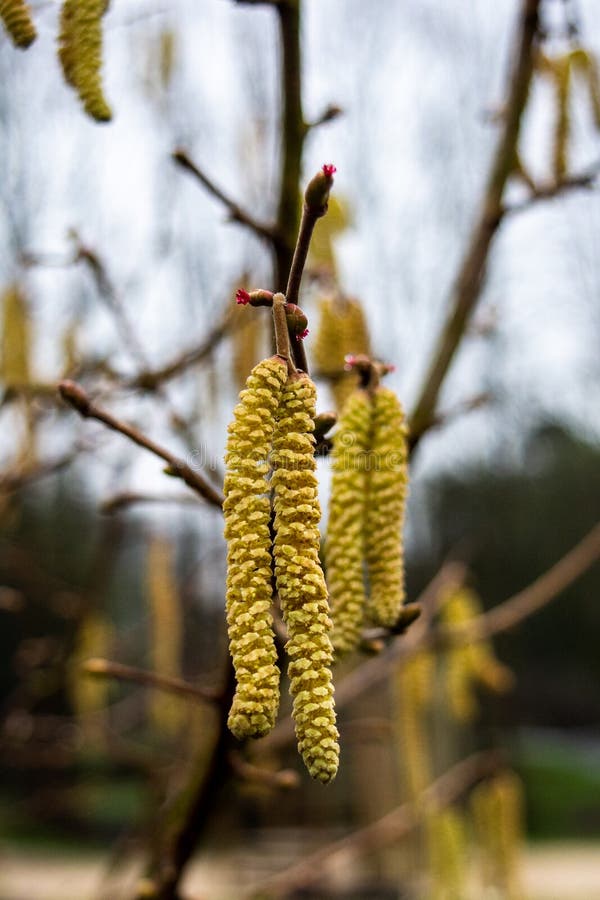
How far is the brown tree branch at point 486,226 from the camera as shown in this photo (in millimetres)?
1188

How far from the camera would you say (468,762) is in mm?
2045

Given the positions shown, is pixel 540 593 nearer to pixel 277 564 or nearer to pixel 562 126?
pixel 562 126

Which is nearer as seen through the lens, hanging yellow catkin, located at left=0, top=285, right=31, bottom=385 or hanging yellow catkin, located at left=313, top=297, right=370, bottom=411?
hanging yellow catkin, located at left=313, top=297, right=370, bottom=411

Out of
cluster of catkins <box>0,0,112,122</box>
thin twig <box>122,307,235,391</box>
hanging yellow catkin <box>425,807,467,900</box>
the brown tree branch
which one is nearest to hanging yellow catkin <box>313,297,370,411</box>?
the brown tree branch

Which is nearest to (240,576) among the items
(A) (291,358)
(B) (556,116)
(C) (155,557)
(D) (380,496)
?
(A) (291,358)

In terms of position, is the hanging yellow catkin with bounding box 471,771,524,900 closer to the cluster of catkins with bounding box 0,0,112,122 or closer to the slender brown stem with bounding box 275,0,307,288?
the slender brown stem with bounding box 275,0,307,288

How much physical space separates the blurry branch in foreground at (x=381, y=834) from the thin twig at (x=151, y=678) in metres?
0.62

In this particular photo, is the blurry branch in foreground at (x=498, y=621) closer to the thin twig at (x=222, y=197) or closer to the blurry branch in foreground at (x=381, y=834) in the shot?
the blurry branch in foreground at (x=381, y=834)

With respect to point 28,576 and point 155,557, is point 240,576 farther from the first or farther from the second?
point 155,557

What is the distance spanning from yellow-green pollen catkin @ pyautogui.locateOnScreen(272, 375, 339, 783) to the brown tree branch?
2.14ft

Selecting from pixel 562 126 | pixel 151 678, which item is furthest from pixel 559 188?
pixel 151 678

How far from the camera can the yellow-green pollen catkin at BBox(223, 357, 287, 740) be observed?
1.46 ft

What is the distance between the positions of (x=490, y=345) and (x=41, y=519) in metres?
4.24

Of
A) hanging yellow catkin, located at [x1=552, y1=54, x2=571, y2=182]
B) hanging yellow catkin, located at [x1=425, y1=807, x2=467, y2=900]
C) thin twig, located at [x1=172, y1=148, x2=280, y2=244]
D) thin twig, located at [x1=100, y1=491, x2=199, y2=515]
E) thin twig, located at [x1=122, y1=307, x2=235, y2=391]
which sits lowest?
hanging yellow catkin, located at [x1=425, y1=807, x2=467, y2=900]
